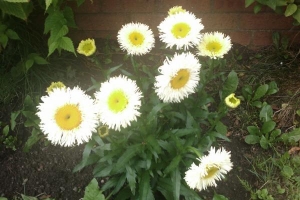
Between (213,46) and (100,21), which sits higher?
(100,21)

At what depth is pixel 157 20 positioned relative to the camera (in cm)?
267

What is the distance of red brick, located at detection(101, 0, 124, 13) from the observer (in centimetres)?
261

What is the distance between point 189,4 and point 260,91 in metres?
0.78

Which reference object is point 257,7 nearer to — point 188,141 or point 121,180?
point 188,141

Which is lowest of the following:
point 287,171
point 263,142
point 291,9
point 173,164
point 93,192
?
point 93,192

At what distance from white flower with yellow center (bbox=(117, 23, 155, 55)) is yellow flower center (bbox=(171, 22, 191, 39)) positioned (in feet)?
0.53

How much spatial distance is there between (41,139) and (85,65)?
640 mm

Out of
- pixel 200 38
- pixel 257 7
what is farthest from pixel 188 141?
pixel 257 7

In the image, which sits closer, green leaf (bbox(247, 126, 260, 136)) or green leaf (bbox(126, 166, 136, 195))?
green leaf (bbox(126, 166, 136, 195))

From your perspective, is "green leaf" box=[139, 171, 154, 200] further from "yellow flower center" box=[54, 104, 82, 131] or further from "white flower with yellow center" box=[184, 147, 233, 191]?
"yellow flower center" box=[54, 104, 82, 131]

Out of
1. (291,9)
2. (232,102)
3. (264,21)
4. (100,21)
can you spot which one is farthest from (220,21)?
(232,102)

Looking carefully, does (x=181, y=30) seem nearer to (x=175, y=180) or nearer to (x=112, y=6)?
(x=175, y=180)

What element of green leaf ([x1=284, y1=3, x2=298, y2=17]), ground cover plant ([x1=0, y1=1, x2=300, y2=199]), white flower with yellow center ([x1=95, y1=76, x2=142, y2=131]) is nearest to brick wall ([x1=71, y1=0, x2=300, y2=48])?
ground cover plant ([x1=0, y1=1, x2=300, y2=199])

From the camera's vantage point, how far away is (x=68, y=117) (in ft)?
5.05
